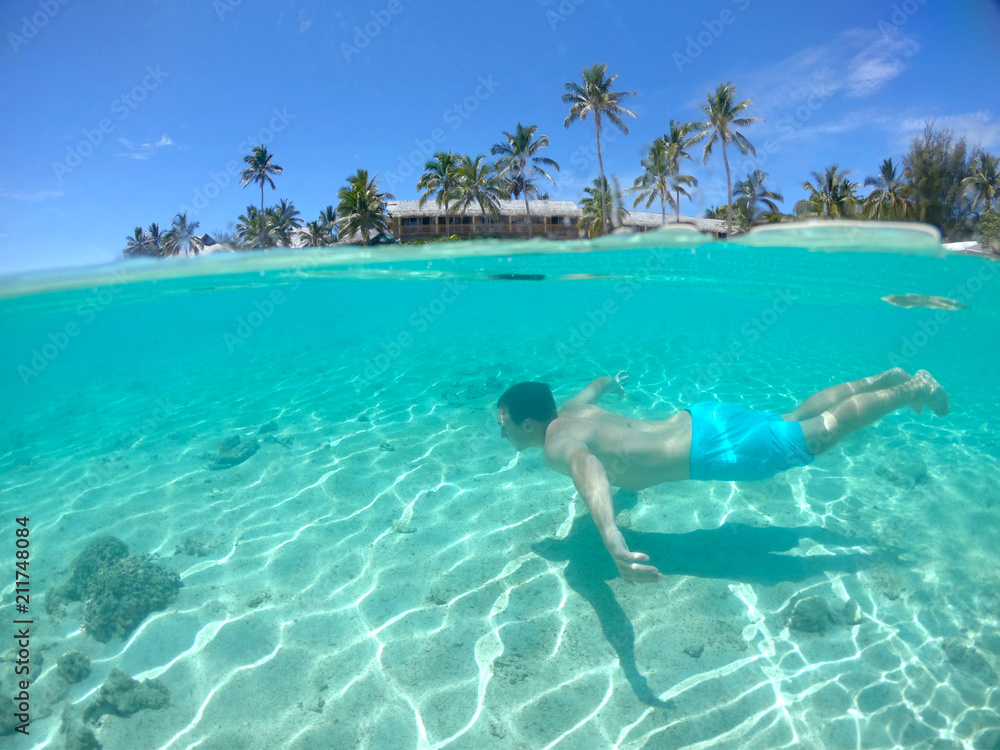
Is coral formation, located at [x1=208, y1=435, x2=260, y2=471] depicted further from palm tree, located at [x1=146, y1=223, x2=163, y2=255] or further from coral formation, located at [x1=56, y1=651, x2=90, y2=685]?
palm tree, located at [x1=146, y1=223, x2=163, y2=255]

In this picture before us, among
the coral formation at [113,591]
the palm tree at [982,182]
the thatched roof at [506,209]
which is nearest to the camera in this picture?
the coral formation at [113,591]

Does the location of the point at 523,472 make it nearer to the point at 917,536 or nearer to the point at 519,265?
the point at 917,536

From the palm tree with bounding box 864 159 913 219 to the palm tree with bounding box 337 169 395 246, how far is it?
32281 millimetres

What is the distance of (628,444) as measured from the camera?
4039mm

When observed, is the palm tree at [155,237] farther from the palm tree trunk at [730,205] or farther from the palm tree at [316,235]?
the palm tree trunk at [730,205]

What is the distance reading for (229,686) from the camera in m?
3.58

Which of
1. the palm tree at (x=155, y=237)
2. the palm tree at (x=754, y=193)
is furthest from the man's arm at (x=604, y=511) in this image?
the palm tree at (x=155, y=237)

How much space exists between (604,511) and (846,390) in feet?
9.75

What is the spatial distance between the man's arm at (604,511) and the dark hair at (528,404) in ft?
1.84

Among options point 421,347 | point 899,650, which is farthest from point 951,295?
point 899,650

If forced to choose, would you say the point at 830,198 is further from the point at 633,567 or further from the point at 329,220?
the point at 329,220

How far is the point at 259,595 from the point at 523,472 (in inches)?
122

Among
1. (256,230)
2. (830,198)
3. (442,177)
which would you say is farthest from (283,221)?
(830,198)

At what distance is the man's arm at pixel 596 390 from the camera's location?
4.65 meters
